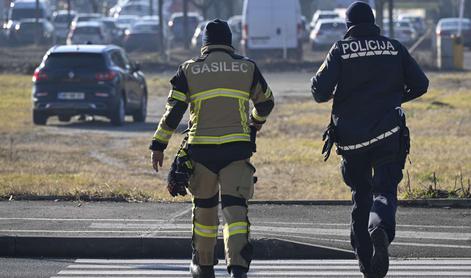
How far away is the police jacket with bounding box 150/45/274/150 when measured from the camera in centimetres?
849

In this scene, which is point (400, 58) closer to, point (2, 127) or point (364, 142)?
point (364, 142)

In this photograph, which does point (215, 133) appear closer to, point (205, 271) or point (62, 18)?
point (205, 271)

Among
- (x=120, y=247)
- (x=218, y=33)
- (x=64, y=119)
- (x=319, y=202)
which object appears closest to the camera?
(x=218, y=33)

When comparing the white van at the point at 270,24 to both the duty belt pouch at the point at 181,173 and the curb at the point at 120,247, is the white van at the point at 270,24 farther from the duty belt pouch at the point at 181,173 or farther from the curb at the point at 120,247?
the duty belt pouch at the point at 181,173

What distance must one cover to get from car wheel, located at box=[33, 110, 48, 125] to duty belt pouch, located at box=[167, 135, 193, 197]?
17.8m

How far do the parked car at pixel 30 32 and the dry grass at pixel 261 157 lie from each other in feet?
105

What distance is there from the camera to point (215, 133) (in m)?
8.48

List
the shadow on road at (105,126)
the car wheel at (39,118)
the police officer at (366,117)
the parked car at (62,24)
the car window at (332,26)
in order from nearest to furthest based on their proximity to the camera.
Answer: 1. the police officer at (366,117)
2. the shadow on road at (105,126)
3. the car wheel at (39,118)
4. the car window at (332,26)
5. the parked car at (62,24)

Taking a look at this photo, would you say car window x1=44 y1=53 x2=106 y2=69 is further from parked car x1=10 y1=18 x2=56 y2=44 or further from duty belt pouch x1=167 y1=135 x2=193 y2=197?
parked car x1=10 y1=18 x2=56 y2=44

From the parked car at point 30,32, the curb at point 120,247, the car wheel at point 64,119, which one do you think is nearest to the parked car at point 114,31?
the parked car at point 30,32

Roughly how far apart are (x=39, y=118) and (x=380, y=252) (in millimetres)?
18711

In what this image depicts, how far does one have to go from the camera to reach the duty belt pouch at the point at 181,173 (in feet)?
27.9

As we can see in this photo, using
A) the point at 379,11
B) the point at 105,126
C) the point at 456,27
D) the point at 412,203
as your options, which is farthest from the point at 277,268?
the point at 456,27

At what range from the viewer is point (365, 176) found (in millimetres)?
8742
